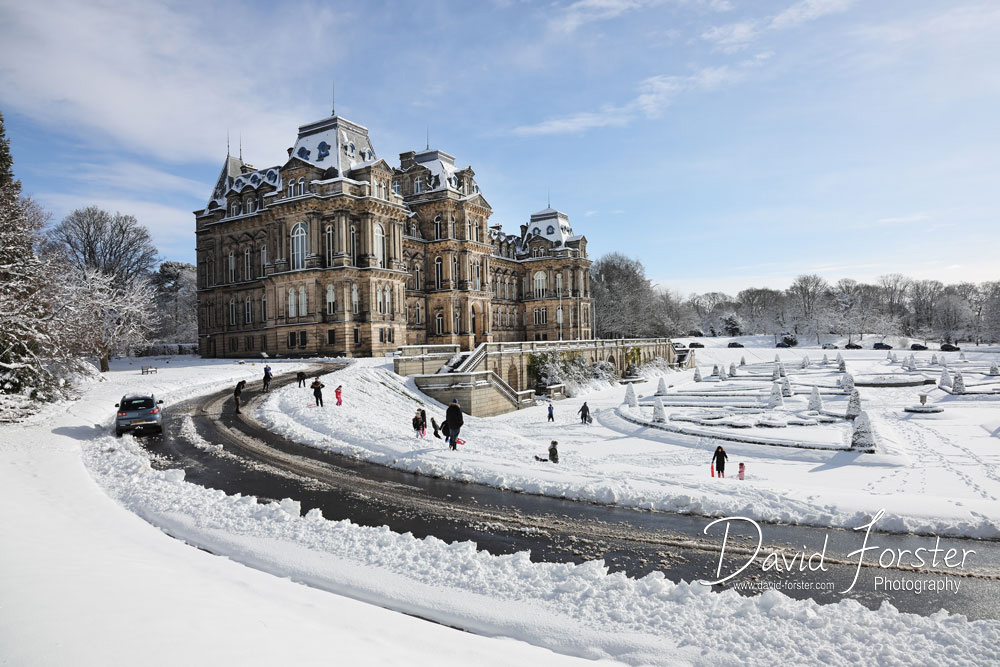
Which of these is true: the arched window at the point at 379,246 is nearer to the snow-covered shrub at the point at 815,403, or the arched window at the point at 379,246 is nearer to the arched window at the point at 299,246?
the arched window at the point at 299,246

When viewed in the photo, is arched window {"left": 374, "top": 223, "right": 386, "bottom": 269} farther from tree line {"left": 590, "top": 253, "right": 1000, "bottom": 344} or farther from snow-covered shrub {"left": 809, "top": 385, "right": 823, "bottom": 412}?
tree line {"left": 590, "top": 253, "right": 1000, "bottom": 344}

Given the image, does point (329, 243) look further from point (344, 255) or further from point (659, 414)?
point (659, 414)

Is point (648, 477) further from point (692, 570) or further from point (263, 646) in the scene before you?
point (263, 646)

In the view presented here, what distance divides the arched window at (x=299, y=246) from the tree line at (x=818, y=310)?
6333 centimetres

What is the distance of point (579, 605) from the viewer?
790 centimetres

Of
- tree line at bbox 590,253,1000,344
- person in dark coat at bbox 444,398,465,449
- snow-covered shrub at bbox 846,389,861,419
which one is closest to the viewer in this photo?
person in dark coat at bbox 444,398,465,449

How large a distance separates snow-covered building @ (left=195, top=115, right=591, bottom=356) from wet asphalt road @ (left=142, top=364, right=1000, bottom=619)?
29508 millimetres

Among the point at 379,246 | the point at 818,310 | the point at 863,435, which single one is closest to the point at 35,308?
the point at 379,246

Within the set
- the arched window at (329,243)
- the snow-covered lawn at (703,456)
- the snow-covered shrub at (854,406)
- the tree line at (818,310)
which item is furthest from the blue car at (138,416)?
the tree line at (818,310)

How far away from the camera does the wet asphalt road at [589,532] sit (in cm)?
884

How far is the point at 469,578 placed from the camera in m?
8.73

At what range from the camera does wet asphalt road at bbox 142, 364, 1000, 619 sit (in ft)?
29.0

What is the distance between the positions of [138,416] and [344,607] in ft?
52.6

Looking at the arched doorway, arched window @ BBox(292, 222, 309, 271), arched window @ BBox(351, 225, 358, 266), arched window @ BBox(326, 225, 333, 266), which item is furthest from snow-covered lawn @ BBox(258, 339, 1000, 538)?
arched window @ BBox(292, 222, 309, 271)
